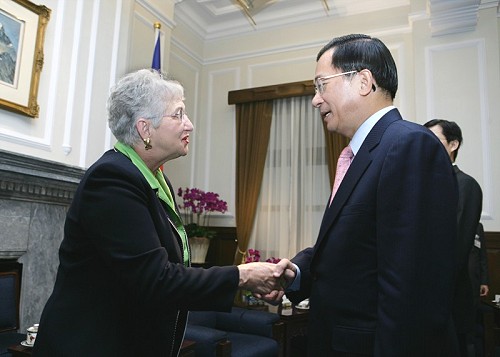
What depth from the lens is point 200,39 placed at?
579 centimetres

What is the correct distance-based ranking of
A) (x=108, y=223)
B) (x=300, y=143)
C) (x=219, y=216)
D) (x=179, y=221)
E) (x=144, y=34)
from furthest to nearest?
1. (x=219, y=216)
2. (x=300, y=143)
3. (x=144, y=34)
4. (x=179, y=221)
5. (x=108, y=223)

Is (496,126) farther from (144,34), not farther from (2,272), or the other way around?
(2,272)

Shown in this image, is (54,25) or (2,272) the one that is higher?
(54,25)

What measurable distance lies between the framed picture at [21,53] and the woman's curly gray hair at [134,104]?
1.86m

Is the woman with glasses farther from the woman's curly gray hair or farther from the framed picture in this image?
the framed picture

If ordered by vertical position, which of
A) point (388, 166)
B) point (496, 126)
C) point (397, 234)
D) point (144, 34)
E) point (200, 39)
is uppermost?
point (200, 39)

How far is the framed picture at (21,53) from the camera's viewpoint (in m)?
2.88

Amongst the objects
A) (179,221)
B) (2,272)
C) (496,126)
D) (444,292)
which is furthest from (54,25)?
(496,126)

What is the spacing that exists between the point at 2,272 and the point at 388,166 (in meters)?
2.65

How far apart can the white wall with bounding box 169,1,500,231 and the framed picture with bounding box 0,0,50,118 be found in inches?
87.8

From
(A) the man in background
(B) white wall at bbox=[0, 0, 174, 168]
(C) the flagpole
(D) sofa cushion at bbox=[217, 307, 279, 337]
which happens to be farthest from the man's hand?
(C) the flagpole

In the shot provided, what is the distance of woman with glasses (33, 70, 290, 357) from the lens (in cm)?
112

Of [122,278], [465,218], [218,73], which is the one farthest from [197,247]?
[122,278]

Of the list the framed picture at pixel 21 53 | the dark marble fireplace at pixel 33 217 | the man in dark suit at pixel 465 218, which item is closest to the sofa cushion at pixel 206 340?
the dark marble fireplace at pixel 33 217
